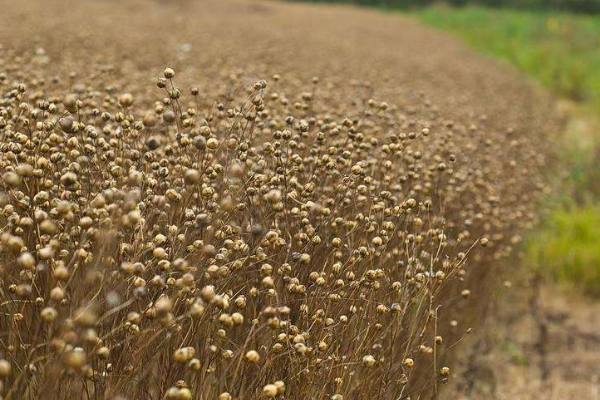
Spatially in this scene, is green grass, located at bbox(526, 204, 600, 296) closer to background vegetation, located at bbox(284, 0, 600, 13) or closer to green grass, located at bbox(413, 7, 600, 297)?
green grass, located at bbox(413, 7, 600, 297)

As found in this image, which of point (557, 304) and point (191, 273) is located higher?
point (191, 273)

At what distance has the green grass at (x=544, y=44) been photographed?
43.9 feet

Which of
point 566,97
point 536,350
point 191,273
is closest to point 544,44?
point 566,97

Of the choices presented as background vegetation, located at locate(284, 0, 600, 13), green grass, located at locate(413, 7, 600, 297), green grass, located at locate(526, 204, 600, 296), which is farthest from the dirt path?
background vegetation, located at locate(284, 0, 600, 13)

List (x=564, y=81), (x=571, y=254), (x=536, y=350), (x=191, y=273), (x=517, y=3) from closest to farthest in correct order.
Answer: (x=191, y=273)
(x=536, y=350)
(x=571, y=254)
(x=564, y=81)
(x=517, y=3)

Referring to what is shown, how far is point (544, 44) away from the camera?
18422mm

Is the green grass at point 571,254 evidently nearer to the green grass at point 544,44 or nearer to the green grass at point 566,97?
the green grass at point 566,97

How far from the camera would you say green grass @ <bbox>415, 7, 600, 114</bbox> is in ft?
43.9

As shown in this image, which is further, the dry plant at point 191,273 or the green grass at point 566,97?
the green grass at point 566,97

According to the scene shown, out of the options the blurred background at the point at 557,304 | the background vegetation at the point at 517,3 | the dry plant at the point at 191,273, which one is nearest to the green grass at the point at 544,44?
the blurred background at the point at 557,304

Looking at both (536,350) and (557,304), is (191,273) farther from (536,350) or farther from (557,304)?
(557,304)

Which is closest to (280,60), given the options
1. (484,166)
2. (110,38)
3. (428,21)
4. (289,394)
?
(110,38)

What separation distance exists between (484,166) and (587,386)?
142 cm

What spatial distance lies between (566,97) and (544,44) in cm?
605
